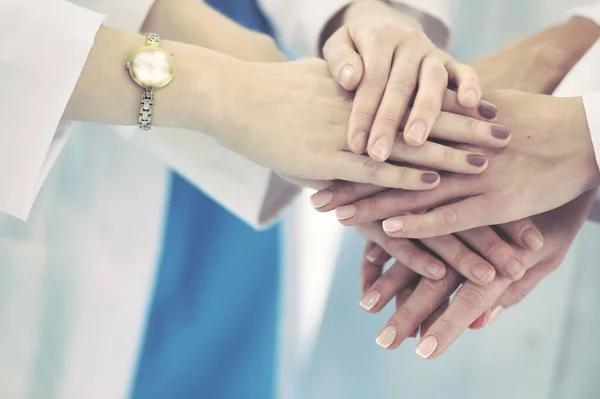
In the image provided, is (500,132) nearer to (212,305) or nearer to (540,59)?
(540,59)

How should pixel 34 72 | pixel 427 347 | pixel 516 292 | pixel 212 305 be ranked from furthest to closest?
pixel 212 305
pixel 516 292
pixel 427 347
pixel 34 72

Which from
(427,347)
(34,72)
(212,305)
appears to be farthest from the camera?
(212,305)

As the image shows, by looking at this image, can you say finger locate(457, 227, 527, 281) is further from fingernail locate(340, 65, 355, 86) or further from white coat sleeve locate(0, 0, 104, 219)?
white coat sleeve locate(0, 0, 104, 219)

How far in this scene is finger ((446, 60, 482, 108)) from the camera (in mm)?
703

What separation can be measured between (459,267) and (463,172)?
120 mm

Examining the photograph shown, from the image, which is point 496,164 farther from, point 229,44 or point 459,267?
point 229,44

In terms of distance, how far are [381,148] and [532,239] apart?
21 centimetres

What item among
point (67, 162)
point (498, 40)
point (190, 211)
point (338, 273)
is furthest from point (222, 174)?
point (498, 40)

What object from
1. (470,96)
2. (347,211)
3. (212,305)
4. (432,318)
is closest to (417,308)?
(432,318)

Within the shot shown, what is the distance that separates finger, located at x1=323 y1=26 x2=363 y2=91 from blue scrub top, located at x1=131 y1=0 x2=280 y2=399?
11.6 inches

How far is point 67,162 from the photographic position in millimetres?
875

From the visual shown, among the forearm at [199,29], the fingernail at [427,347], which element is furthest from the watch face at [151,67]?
the fingernail at [427,347]

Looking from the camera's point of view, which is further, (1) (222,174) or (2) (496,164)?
(1) (222,174)

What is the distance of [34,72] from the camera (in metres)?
0.63
